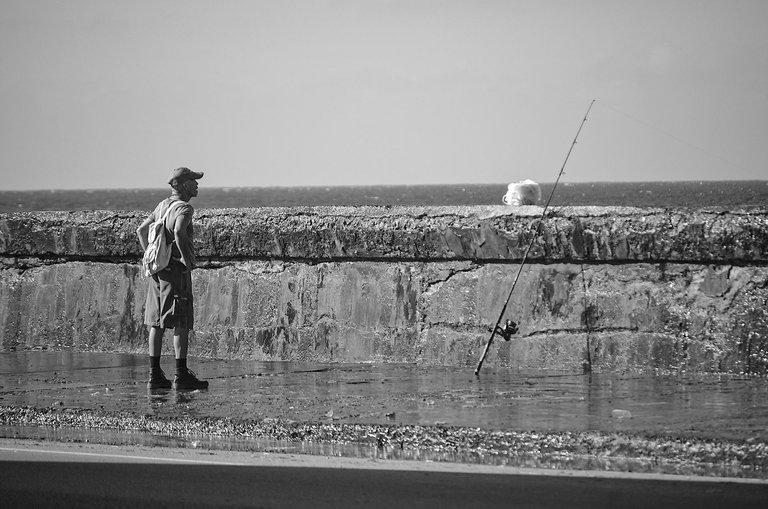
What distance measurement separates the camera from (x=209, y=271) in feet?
33.9

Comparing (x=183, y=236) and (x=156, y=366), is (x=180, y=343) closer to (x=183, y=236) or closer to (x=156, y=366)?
(x=156, y=366)

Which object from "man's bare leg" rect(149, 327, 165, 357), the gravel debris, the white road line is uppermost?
"man's bare leg" rect(149, 327, 165, 357)

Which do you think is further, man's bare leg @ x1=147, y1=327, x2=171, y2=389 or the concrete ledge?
man's bare leg @ x1=147, y1=327, x2=171, y2=389

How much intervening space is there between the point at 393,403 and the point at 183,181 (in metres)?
2.29

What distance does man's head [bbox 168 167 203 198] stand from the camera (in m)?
8.87

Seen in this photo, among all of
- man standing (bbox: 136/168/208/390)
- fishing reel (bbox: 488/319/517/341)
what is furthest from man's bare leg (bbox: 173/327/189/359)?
fishing reel (bbox: 488/319/517/341)

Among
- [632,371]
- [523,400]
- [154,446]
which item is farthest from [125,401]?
[632,371]

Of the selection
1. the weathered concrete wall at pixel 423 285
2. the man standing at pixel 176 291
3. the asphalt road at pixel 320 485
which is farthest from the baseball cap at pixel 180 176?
the asphalt road at pixel 320 485

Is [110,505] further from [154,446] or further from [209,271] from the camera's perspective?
[209,271]

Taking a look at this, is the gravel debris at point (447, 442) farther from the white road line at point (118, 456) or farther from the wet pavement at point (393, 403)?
the white road line at point (118, 456)

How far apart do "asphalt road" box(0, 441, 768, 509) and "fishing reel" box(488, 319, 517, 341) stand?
8.32ft

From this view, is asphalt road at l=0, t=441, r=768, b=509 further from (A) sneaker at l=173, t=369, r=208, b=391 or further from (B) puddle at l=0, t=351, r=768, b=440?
(A) sneaker at l=173, t=369, r=208, b=391

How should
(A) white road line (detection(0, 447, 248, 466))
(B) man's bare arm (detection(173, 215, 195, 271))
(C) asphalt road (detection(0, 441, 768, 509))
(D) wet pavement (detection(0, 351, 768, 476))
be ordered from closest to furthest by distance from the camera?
(C) asphalt road (detection(0, 441, 768, 509)), (A) white road line (detection(0, 447, 248, 466)), (D) wet pavement (detection(0, 351, 768, 476)), (B) man's bare arm (detection(173, 215, 195, 271))

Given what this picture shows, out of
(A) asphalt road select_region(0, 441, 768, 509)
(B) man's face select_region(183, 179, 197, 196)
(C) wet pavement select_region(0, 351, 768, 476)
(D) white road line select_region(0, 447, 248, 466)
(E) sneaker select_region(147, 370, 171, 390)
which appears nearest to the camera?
(A) asphalt road select_region(0, 441, 768, 509)
